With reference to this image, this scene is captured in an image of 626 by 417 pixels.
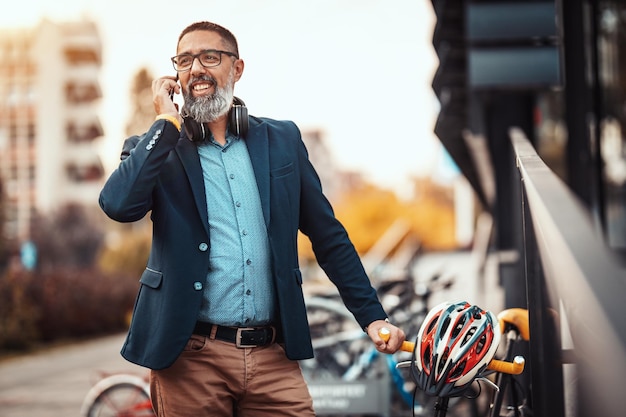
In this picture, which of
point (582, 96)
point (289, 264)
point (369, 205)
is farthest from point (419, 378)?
point (369, 205)

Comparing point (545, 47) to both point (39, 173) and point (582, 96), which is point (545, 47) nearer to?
point (582, 96)

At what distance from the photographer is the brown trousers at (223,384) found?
2912 millimetres

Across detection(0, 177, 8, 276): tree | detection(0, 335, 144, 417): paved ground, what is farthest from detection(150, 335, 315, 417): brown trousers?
detection(0, 177, 8, 276): tree

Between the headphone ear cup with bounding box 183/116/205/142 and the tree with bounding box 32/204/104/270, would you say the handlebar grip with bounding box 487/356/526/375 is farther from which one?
the tree with bounding box 32/204/104/270

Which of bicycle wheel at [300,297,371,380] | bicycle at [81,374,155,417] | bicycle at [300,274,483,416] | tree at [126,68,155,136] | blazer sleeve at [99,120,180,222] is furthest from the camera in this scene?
tree at [126,68,155,136]

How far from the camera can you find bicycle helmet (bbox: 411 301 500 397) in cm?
280

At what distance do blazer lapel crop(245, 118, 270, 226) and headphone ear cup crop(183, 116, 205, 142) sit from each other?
173 mm

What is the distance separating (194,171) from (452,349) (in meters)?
0.95

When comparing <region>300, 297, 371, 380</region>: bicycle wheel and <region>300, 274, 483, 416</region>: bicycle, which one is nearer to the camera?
<region>300, 274, 483, 416</region>: bicycle

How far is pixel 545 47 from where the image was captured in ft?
22.0

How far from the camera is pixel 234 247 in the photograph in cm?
296

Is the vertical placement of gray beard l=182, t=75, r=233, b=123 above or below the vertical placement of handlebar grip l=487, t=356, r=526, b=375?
above

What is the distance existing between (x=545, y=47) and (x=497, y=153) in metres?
3.41

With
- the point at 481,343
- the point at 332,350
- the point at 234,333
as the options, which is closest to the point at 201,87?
the point at 234,333
